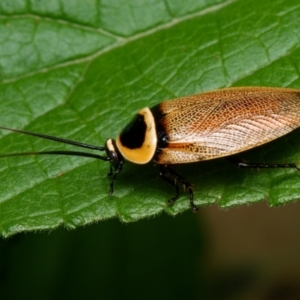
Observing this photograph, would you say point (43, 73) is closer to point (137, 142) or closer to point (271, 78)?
point (137, 142)

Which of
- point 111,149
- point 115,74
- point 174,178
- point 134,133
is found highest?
point 115,74

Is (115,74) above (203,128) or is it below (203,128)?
above

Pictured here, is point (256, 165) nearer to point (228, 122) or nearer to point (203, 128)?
point (228, 122)

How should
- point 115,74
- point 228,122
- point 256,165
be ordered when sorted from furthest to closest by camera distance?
point 115,74, point 256,165, point 228,122

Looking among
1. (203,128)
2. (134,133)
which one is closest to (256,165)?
(203,128)

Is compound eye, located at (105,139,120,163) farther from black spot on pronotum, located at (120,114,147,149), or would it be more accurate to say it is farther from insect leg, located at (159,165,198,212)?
insect leg, located at (159,165,198,212)

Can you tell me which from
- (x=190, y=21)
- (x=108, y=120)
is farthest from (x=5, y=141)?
(x=190, y=21)

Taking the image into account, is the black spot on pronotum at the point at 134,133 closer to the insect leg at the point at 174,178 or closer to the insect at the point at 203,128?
the insect at the point at 203,128

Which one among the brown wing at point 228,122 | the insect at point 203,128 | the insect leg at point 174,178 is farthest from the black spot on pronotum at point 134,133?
the insect leg at point 174,178
